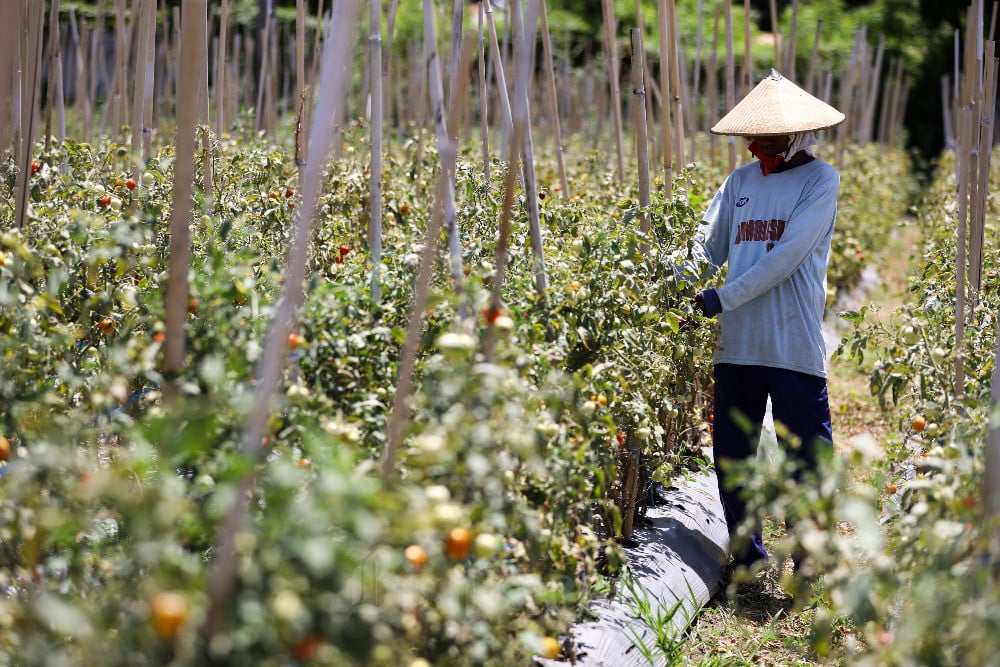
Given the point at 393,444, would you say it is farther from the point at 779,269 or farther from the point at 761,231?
the point at 761,231

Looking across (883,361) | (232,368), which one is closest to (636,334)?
(883,361)

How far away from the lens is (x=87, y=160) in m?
2.87

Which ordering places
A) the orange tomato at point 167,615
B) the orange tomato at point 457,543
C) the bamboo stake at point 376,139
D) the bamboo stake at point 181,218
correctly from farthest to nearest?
the bamboo stake at point 376,139 < the bamboo stake at point 181,218 < the orange tomato at point 457,543 < the orange tomato at point 167,615

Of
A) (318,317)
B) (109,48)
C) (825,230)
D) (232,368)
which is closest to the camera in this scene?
(232,368)

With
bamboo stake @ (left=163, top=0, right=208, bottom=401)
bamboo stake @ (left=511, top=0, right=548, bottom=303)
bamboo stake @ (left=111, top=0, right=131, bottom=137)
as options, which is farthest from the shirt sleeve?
bamboo stake @ (left=111, top=0, right=131, bottom=137)

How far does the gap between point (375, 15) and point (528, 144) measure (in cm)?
40

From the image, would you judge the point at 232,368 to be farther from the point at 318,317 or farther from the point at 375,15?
the point at 375,15

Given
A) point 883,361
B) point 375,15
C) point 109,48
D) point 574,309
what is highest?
point 109,48

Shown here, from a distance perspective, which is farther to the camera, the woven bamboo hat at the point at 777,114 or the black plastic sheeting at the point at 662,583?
the woven bamboo hat at the point at 777,114

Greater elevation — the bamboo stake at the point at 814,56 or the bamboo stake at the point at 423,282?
the bamboo stake at the point at 814,56

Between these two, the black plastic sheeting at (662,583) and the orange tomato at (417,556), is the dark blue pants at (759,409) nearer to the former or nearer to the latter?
the black plastic sheeting at (662,583)

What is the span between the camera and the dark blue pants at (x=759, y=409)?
7.73 ft

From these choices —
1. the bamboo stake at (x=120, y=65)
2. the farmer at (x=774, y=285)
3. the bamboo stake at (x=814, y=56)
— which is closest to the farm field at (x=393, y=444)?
the farmer at (x=774, y=285)

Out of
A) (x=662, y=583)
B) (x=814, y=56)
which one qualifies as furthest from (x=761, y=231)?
(x=814, y=56)
